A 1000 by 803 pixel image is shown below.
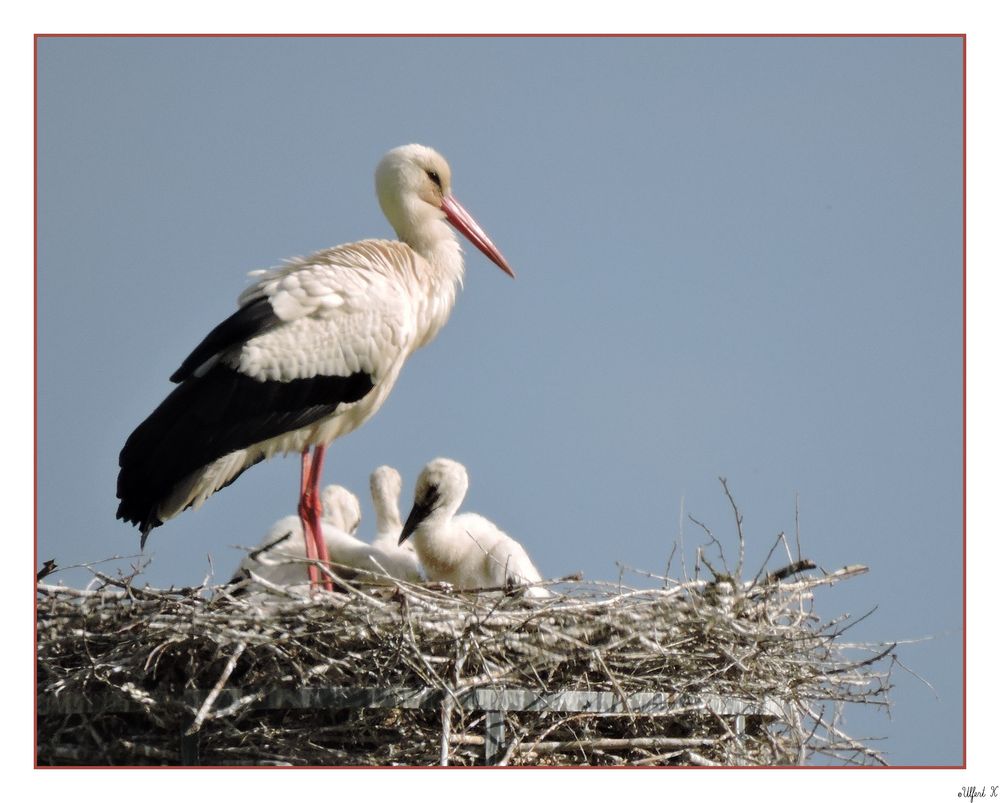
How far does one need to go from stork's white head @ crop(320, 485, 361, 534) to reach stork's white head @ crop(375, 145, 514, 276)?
1.17 meters

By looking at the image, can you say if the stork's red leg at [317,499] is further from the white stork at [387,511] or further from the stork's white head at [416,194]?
the stork's white head at [416,194]

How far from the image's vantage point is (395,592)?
471 cm

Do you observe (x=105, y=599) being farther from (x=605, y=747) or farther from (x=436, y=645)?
(x=605, y=747)

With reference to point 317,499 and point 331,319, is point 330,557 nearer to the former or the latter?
point 317,499

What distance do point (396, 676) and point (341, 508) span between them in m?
2.39

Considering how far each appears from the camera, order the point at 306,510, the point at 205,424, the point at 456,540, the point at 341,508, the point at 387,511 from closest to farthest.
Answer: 1. the point at 205,424
2. the point at 456,540
3. the point at 306,510
4. the point at 387,511
5. the point at 341,508

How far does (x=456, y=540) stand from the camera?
19.1 feet

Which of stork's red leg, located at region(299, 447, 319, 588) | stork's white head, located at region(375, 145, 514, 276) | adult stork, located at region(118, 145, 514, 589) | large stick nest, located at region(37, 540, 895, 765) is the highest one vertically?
stork's white head, located at region(375, 145, 514, 276)

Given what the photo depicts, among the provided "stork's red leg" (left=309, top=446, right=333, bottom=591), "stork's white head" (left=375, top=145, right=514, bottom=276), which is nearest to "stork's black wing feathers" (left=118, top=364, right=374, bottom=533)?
"stork's red leg" (left=309, top=446, right=333, bottom=591)

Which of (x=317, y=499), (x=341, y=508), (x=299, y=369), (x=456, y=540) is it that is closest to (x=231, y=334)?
(x=299, y=369)

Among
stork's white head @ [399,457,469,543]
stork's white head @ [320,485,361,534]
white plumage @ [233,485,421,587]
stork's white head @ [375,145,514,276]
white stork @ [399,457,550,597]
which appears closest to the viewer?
white stork @ [399,457,550,597]

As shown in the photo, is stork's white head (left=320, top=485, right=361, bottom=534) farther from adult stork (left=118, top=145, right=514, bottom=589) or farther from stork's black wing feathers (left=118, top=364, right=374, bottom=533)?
stork's black wing feathers (left=118, top=364, right=374, bottom=533)

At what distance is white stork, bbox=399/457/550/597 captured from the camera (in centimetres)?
566

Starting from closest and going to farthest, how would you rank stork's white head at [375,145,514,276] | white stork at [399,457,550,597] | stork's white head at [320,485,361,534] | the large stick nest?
the large stick nest < white stork at [399,457,550,597] < stork's white head at [375,145,514,276] < stork's white head at [320,485,361,534]
